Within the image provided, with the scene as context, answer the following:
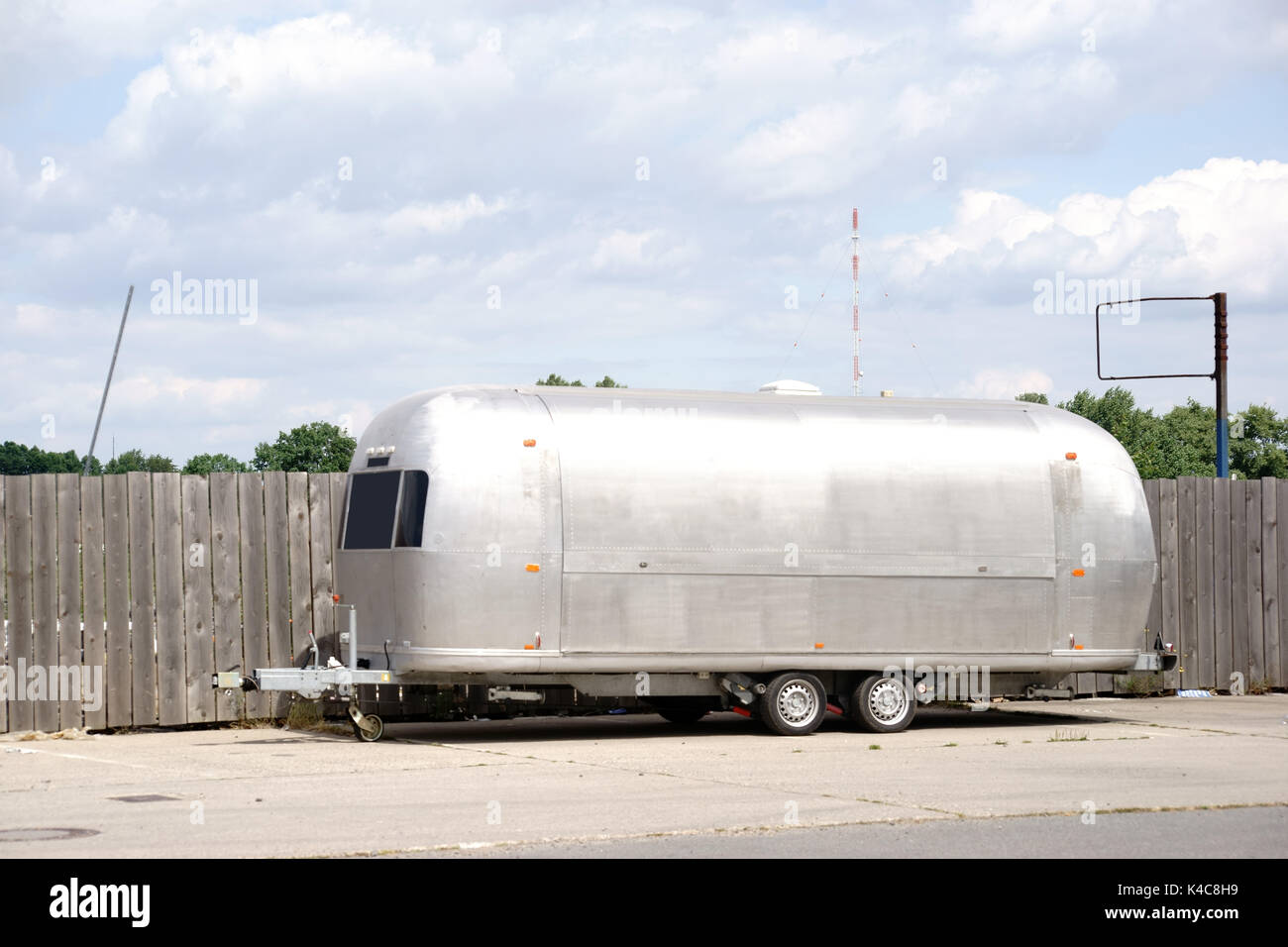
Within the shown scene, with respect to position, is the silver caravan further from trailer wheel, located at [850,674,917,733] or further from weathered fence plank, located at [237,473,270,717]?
weathered fence plank, located at [237,473,270,717]

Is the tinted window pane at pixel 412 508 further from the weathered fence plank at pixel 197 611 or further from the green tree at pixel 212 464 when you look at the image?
the green tree at pixel 212 464

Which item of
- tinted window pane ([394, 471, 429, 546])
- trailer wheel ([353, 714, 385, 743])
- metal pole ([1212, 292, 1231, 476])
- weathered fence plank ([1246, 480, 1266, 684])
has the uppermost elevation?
metal pole ([1212, 292, 1231, 476])

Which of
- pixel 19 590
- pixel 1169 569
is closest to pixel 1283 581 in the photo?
pixel 1169 569

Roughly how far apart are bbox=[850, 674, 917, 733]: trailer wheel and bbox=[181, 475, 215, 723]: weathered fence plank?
6297mm

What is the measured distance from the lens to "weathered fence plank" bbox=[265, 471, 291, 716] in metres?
16.4

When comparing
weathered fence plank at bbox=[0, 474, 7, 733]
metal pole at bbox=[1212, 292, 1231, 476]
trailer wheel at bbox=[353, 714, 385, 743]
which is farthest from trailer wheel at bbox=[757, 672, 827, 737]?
metal pole at bbox=[1212, 292, 1231, 476]

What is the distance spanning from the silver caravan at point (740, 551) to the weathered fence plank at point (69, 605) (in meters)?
2.05

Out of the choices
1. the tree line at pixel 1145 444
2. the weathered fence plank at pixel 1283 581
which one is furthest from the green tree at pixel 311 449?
the weathered fence plank at pixel 1283 581

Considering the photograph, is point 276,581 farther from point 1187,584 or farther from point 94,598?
point 1187,584

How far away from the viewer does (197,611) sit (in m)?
16.0

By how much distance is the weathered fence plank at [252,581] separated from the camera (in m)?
16.2
